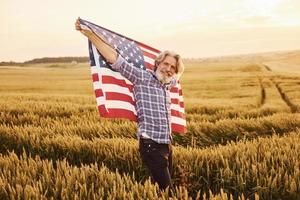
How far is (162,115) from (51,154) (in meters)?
3.08

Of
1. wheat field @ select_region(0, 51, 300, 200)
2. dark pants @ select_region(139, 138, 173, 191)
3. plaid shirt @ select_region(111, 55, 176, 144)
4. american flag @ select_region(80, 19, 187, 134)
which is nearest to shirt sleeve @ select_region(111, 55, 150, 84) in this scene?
plaid shirt @ select_region(111, 55, 176, 144)

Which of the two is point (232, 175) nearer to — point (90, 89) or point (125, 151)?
point (125, 151)

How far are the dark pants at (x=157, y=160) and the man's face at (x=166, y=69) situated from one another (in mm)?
670

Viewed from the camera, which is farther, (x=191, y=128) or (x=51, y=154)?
(x=191, y=128)

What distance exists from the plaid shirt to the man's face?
69mm

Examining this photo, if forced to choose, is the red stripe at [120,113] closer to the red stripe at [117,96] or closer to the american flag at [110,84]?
the american flag at [110,84]

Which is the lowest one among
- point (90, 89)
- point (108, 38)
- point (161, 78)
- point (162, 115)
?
point (90, 89)

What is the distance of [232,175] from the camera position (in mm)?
5859

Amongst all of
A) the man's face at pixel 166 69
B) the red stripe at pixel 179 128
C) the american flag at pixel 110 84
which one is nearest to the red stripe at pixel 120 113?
the american flag at pixel 110 84

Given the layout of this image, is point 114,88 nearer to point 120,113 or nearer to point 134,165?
point 120,113

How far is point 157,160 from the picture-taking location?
529cm

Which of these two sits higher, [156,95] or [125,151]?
[156,95]

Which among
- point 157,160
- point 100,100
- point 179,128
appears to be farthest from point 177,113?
point 157,160

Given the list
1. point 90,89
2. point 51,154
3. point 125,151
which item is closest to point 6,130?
point 51,154
